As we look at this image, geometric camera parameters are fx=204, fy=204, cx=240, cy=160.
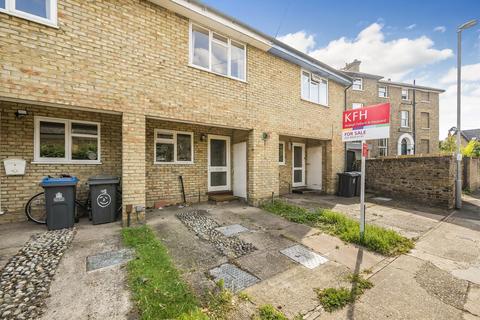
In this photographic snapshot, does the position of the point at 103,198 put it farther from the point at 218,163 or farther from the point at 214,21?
the point at 214,21

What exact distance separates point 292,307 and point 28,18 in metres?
6.94

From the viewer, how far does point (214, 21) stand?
6133 mm

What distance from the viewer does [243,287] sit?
2863 millimetres

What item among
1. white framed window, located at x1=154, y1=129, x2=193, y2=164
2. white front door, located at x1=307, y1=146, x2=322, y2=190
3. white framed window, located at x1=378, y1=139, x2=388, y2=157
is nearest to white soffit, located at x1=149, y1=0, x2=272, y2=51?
white framed window, located at x1=154, y1=129, x2=193, y2=164

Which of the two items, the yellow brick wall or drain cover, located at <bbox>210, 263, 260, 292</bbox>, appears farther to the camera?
the yellow brick wall

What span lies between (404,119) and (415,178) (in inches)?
648

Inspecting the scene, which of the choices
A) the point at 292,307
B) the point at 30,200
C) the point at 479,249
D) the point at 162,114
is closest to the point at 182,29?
the point at 162,114

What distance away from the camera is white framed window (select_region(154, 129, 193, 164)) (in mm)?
7031

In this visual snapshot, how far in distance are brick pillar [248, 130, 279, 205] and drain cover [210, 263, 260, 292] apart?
4127mm

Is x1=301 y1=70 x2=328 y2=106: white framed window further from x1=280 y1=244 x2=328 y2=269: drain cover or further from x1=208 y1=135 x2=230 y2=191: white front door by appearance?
x1=280 y1=244 x2=328 y2=269: drain cover

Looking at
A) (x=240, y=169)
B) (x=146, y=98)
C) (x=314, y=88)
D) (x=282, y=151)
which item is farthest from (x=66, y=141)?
(x=314, y=88)

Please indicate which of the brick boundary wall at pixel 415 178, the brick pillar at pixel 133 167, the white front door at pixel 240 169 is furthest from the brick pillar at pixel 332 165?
the brick pillar at pixel 133 167

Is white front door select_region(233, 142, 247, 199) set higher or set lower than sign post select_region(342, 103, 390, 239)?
lower

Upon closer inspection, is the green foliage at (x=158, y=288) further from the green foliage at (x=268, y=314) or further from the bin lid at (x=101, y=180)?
the bin lid at (x=101, y=180)
